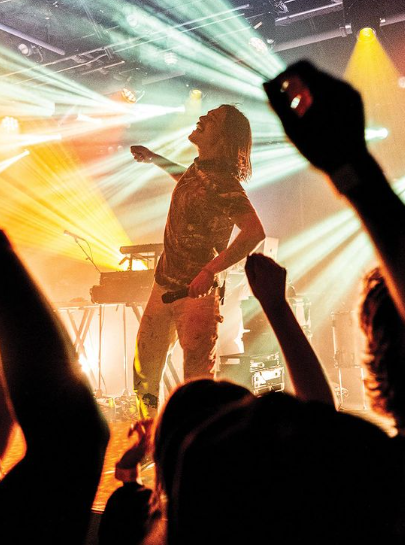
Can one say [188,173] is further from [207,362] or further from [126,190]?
[126,190]

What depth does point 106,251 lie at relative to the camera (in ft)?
38.5

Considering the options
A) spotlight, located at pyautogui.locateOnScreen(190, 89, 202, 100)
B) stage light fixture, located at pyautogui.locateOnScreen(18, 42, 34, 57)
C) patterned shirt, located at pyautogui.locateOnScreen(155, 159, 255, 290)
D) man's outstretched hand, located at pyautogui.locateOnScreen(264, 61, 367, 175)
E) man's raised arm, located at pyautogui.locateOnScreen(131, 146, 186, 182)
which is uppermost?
stage light fixture, located at pyautogui.locateOnScreen(18, 42, 34, 57)

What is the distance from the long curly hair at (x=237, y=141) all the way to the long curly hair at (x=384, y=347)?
2625mm

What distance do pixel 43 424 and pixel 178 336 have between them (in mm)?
2344

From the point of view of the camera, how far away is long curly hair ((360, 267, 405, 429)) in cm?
93

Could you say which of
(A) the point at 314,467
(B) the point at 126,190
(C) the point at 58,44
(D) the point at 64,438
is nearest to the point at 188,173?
(D) the point at 64,438

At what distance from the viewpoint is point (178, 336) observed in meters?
3.35

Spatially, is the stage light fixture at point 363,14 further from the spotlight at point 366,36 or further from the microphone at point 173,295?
the microphone at point 173,295

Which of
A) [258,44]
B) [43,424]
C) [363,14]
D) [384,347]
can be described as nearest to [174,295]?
[43,424]

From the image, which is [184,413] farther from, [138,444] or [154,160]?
[154,160]

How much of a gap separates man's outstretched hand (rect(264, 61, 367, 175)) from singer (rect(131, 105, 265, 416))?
225cm

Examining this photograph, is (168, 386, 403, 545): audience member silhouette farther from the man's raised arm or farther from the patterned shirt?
the man's raised arm

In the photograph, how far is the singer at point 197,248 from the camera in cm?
321

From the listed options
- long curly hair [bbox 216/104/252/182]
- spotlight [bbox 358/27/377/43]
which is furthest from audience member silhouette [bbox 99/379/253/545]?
spotlight [bbox 358/27/377/43]
